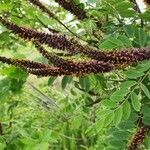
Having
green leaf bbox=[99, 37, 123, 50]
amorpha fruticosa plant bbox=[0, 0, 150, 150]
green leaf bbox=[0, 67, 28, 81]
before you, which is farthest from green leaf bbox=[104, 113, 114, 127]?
green leaf bbox=[0, 67, 28, 81]

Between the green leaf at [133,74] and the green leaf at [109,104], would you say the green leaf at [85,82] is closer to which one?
the green leaf at [109,104]

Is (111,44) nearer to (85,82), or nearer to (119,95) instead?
(119,95)

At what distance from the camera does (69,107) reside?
331cm

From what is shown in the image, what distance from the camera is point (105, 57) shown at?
56.5 inches

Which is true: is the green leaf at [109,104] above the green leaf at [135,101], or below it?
below

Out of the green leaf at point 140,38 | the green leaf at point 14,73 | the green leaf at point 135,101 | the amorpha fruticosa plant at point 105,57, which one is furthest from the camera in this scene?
the green leaf at point 14,73

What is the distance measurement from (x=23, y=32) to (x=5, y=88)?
4.10ft

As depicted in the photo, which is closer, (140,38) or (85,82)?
(140,38)

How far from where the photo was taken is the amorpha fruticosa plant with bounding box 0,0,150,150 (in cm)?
144

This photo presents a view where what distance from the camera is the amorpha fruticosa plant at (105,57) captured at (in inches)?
56.6

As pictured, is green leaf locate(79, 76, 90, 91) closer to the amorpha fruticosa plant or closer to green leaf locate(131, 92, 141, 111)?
the amorpha fruticosa plant

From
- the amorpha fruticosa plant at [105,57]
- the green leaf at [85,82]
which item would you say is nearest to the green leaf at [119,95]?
the amorpha fruticosa plant at [105,57]

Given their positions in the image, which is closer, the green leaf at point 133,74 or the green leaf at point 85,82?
the green leaf at point 133,74

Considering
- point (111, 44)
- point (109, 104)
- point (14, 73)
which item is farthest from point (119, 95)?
point (14, 73)
